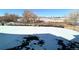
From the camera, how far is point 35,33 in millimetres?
1776

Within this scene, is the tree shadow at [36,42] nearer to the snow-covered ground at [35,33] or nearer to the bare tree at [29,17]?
the snow-covered ground at [35,33]

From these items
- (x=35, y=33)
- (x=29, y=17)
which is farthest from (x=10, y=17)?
(x=35, y=33)

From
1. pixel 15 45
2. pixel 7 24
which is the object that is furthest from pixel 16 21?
pixel 15 45

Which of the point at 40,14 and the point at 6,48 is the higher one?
the point at 40,14

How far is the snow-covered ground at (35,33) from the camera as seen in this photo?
1756 millimetres

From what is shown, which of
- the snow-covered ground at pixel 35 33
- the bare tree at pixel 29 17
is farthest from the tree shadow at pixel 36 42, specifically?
the bare tree at pixel 29 17

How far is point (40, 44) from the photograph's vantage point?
1752mm

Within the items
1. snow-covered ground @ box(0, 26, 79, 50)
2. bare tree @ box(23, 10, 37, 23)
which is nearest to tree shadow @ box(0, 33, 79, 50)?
snow-covered ground @ box(0, 26, 79, 50)

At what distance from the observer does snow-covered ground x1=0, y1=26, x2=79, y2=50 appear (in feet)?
5.76

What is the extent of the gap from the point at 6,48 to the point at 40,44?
1.21 ft

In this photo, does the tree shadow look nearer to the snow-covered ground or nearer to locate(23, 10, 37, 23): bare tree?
the snow-covered ground

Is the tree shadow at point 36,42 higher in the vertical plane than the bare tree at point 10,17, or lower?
lower
